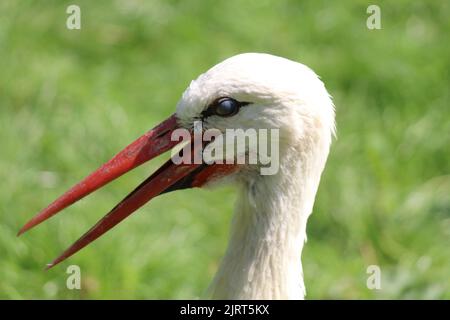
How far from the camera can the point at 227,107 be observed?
2.68m

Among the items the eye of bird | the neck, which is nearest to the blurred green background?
the neck

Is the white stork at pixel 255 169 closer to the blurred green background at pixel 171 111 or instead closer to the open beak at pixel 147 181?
the open beak at pixel 147 181

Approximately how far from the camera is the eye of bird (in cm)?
267

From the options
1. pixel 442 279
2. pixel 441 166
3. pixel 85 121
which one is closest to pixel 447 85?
pixel 441 166

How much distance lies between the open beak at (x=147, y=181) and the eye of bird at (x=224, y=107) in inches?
5.9

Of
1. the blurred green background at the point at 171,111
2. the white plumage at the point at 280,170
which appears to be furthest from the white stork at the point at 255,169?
the blurred green background at the point at 171,111

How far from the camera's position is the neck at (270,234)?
2.76m

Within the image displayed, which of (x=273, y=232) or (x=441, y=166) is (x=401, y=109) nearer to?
(x=441, y=166)

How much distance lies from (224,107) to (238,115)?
0.05 m

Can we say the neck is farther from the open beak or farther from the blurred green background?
the blurred green background

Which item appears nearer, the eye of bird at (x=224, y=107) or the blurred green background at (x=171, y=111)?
the eye of bird at (x=224, y=107)

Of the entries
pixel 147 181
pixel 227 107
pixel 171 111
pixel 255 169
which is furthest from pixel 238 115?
pixel 171 111
